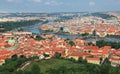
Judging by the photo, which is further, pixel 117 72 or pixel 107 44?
pixel 107 44

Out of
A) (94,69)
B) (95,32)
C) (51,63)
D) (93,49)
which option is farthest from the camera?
(95,32)

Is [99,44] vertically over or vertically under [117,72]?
under

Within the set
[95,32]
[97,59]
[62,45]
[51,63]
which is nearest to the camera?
[51,63]

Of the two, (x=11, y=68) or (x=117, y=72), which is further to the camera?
(x=11, y=68)

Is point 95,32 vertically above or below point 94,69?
below

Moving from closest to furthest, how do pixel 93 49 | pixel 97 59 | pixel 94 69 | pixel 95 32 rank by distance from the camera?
pixel 94 69
pixel 97 59
pixel 93 49
pixel 95 32

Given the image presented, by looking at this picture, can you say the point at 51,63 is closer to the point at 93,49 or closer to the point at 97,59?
the point at 97,59

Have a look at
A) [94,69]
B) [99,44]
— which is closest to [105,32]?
[99,44]

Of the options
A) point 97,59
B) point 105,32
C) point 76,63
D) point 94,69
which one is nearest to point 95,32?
point 105,32

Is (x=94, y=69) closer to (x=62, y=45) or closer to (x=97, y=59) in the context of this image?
(x=97, y=59)
